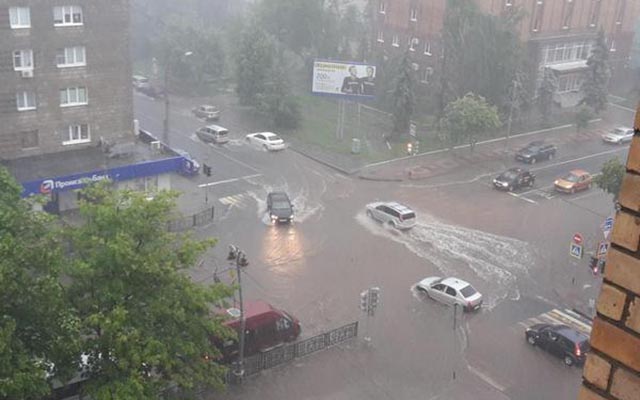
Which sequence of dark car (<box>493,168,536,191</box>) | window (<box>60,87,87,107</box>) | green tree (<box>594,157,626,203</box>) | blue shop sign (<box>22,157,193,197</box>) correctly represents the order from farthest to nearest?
dark car (<box>493,168,536,191</box>)
window (<box>60,87,87,107</box>)
green tree (<box>594,157,626,203</box>)
blue shop sign (<box>22,157,193,197</box>)

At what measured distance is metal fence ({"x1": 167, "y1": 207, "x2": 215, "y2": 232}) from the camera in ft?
115

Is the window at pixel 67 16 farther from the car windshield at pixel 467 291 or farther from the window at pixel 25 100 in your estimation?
the car windshield at pixel 467 291

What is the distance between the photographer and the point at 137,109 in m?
57.4

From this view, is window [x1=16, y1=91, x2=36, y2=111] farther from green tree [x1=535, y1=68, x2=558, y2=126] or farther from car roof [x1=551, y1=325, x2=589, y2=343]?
green tree [x1=535, y1=68, x2=558, y2=126]

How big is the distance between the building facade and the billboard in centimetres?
1599

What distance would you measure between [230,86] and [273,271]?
38870 millimetres

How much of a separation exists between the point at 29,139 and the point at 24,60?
3743mm

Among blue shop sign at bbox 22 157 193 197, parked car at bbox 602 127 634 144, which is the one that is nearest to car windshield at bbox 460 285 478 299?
Result: blue shop sign at bbox 22 157 193 197

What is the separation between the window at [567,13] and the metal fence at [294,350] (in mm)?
43439

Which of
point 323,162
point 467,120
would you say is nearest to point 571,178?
point 467,120

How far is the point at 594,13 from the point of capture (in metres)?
62.9

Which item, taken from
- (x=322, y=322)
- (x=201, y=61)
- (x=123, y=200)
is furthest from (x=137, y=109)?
(x=123, y=200)

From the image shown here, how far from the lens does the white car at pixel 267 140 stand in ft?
158

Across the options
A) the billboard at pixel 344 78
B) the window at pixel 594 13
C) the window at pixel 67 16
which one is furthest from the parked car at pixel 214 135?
the window at pixel 594 13
